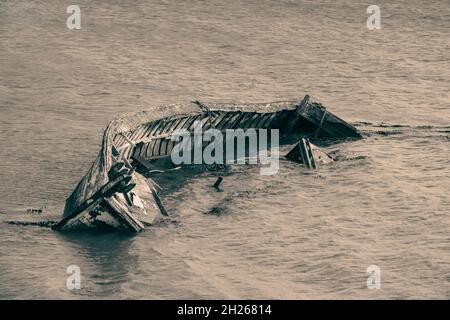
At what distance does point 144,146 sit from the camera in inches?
1021

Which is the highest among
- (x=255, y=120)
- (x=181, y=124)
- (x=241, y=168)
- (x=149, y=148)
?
(x=255, y=120)

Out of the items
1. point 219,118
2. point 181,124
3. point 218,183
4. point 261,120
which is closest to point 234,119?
point 219,118

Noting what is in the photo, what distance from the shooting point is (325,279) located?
19484 millimetres

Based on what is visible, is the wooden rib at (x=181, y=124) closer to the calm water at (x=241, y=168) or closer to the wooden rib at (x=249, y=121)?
the wooden rib at (x=249, y=121)

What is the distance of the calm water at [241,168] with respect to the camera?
1958cm

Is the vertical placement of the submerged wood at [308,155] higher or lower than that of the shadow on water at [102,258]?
higher

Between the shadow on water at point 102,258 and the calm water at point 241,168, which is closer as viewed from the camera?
the shadow on water at point 102,258

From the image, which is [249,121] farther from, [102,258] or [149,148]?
[102,258]

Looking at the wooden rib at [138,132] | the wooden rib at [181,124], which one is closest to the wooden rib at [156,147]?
the wooden rib at [138,132]

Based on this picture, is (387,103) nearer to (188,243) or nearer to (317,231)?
(317,231)

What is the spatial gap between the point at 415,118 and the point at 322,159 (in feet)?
15.0

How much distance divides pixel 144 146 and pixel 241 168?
92.4 inches

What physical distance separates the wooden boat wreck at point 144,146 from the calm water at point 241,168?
45 centimetres
